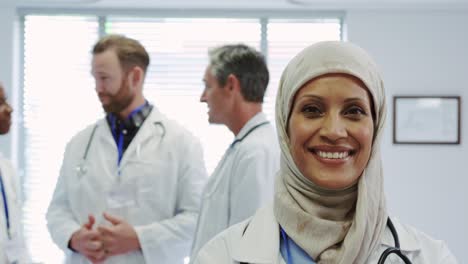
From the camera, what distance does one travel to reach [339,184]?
1.20 meters

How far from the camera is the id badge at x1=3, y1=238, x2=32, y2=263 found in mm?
2555

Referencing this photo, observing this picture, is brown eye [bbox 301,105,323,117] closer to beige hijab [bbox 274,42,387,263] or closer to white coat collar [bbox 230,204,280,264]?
beige hijab [bbox 274,42,387,263]

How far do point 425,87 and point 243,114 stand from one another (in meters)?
3.45

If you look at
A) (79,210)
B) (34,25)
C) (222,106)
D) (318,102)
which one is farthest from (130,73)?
(34,25)

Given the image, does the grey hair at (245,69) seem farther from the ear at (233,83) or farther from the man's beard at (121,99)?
the man's beard at (121,99)

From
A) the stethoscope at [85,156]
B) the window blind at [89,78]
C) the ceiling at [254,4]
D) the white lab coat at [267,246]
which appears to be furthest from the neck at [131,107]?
the window blind at [89,78]

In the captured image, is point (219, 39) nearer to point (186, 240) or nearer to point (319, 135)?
point (186, 240)


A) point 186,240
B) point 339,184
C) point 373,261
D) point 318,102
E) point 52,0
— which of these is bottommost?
point 186,240

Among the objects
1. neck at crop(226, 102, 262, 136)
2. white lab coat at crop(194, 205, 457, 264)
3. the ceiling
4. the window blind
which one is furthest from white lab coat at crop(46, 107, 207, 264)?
the window blind

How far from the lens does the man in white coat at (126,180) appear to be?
254cm

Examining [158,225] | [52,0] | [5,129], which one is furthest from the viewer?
[52,0]

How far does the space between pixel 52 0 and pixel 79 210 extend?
330cm

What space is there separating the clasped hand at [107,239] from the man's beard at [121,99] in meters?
0.46

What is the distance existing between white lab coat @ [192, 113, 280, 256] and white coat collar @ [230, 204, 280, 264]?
927 millimetres
